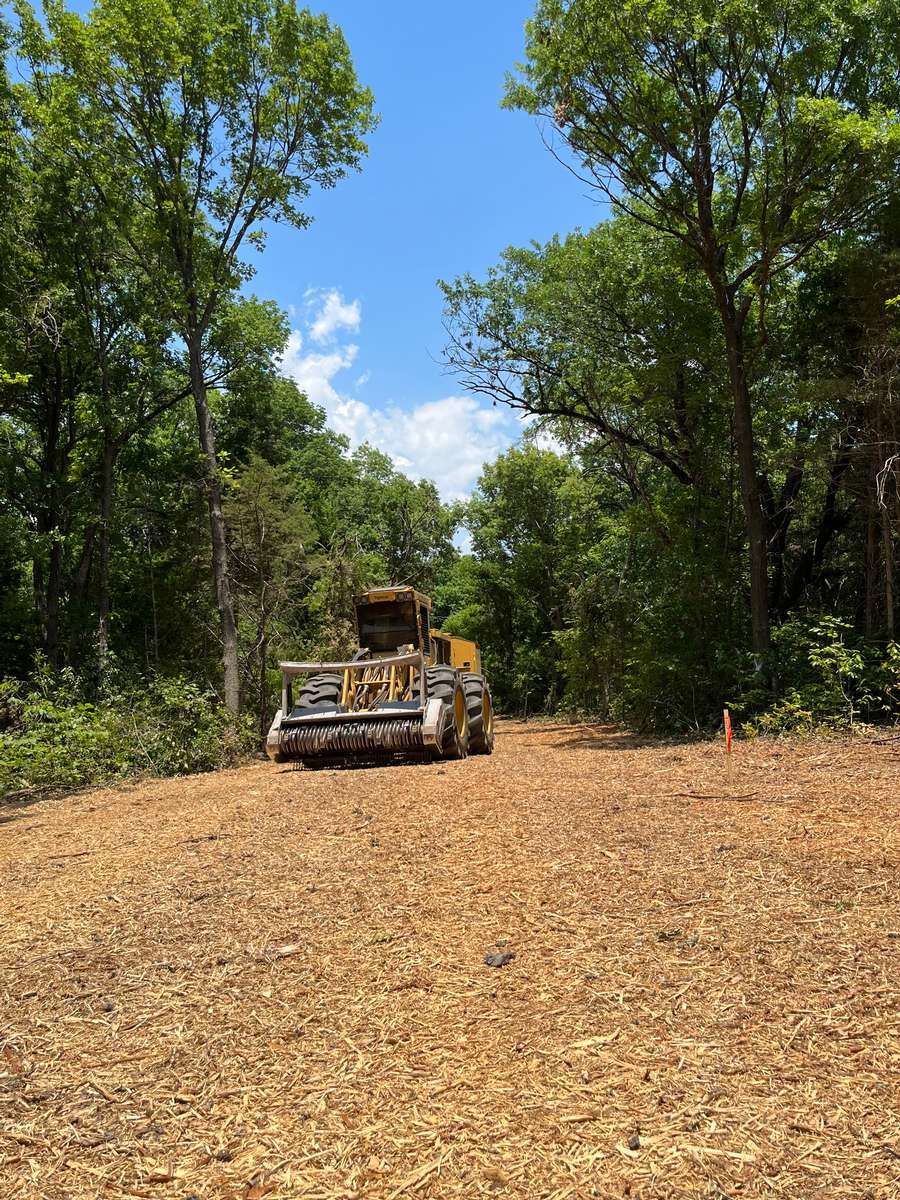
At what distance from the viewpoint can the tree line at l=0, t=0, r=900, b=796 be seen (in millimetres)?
11070

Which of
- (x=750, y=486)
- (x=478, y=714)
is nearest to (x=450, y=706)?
(x=478, y=714)

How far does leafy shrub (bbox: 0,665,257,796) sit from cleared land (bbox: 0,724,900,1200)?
4927 millimetres

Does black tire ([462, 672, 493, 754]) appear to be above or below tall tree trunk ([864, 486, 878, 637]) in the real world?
below

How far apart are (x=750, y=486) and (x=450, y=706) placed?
5.88 m

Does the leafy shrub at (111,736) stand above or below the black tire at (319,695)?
below

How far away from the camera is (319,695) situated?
34.1 feet

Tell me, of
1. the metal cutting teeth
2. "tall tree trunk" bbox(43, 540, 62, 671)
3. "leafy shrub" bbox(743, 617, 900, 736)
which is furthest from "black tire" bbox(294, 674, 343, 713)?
"tall tree trunk" bbox(43, 540, 62, 671)

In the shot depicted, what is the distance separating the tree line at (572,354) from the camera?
11070 mm

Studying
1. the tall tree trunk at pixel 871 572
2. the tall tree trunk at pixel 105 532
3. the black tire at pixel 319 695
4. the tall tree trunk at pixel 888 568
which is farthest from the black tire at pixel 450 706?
the tall tree trunk at pixel 105 532

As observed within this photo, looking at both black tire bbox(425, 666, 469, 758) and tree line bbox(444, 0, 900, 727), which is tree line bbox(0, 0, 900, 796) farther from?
black tire bbox(425, 666, 469, 758)

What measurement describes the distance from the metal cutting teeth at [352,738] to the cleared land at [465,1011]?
12.4ft

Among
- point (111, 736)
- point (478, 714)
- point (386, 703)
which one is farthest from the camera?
point (478, 714)

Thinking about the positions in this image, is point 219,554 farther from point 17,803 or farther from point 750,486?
point 750,486

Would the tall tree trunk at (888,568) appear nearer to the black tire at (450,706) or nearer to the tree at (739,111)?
the tree at (739,111)
